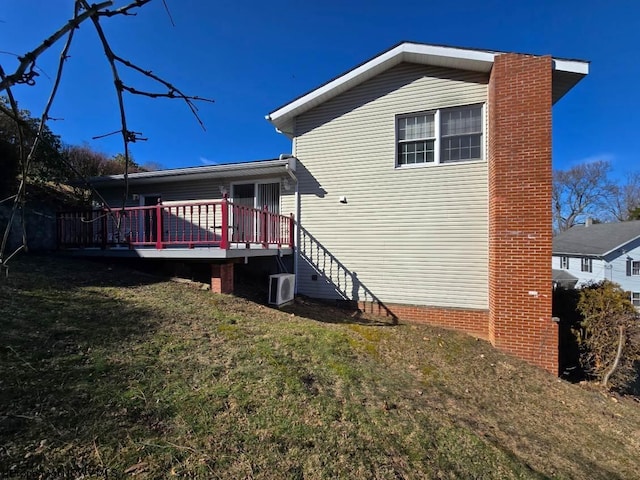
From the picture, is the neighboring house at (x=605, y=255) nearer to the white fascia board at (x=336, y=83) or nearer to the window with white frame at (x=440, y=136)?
the window with white frame at (x=440, y=136)

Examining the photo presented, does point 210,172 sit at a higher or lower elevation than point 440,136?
lower

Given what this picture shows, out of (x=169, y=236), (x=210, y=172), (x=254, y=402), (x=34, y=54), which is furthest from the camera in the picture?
(x=210, y=172)

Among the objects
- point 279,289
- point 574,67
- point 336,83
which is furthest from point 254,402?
point 574,67

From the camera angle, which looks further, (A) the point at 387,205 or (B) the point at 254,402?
(A) the point at 387,205

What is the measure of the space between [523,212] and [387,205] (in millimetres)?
3024

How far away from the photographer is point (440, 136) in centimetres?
802

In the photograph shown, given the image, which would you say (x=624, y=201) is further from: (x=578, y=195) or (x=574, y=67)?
(x=574, y=67)

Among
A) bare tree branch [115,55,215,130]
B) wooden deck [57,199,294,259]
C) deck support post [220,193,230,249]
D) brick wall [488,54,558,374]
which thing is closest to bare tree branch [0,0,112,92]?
bare tree branch [115,55,215,130]

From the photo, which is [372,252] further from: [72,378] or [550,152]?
[72,378]

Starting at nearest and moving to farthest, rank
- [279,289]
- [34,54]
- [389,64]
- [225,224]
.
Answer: [34,54] → [225,224] → [279,289] → [389,64]

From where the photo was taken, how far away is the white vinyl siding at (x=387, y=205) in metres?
7.77

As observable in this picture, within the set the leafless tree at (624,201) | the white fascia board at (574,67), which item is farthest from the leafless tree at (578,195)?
the white fascia board at (574,67)

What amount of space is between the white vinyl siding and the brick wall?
86 centimetres

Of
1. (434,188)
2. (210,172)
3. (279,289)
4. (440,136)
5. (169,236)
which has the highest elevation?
(440,136)
